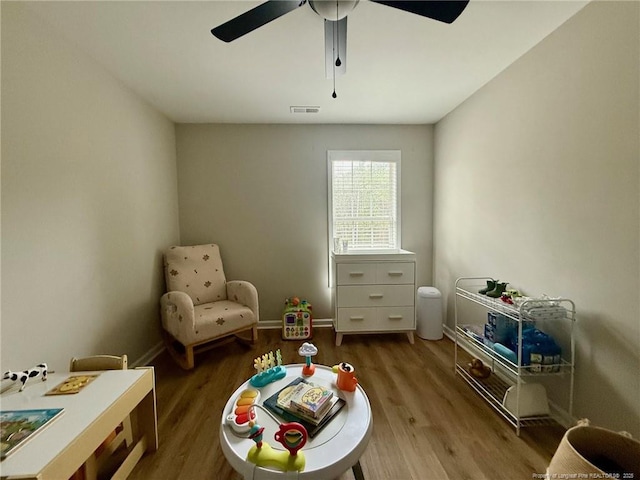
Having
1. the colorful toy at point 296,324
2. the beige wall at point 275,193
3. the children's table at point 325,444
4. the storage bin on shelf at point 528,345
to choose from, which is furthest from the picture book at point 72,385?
the storage bin on shelf at point 528,345

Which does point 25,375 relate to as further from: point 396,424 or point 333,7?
point 333,7

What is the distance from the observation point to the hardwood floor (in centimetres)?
128

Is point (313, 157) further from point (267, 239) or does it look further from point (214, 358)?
point (214, 358)

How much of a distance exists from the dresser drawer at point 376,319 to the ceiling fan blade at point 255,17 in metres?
2.22

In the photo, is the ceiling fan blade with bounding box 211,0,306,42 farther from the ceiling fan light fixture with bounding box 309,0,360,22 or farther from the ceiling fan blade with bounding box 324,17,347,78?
the ceiling fan blade with bounding box 324,17,347,78

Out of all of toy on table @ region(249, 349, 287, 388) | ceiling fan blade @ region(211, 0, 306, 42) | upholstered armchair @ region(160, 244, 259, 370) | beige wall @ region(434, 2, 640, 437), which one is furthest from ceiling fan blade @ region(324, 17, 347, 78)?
upholstered armchair @ region(160, 244, 259, 370)

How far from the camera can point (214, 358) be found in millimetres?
2338

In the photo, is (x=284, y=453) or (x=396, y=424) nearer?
(x=284, y=453)

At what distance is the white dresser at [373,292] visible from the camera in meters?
2.53

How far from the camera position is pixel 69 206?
158cm

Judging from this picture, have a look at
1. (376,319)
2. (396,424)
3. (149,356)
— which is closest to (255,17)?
(396,424)

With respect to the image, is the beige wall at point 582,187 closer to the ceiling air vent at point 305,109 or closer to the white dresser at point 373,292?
the white dresser at point 373,292

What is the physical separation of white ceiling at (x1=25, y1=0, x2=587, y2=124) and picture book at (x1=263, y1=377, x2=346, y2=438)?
196cm

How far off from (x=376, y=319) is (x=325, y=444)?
5.44 feet
